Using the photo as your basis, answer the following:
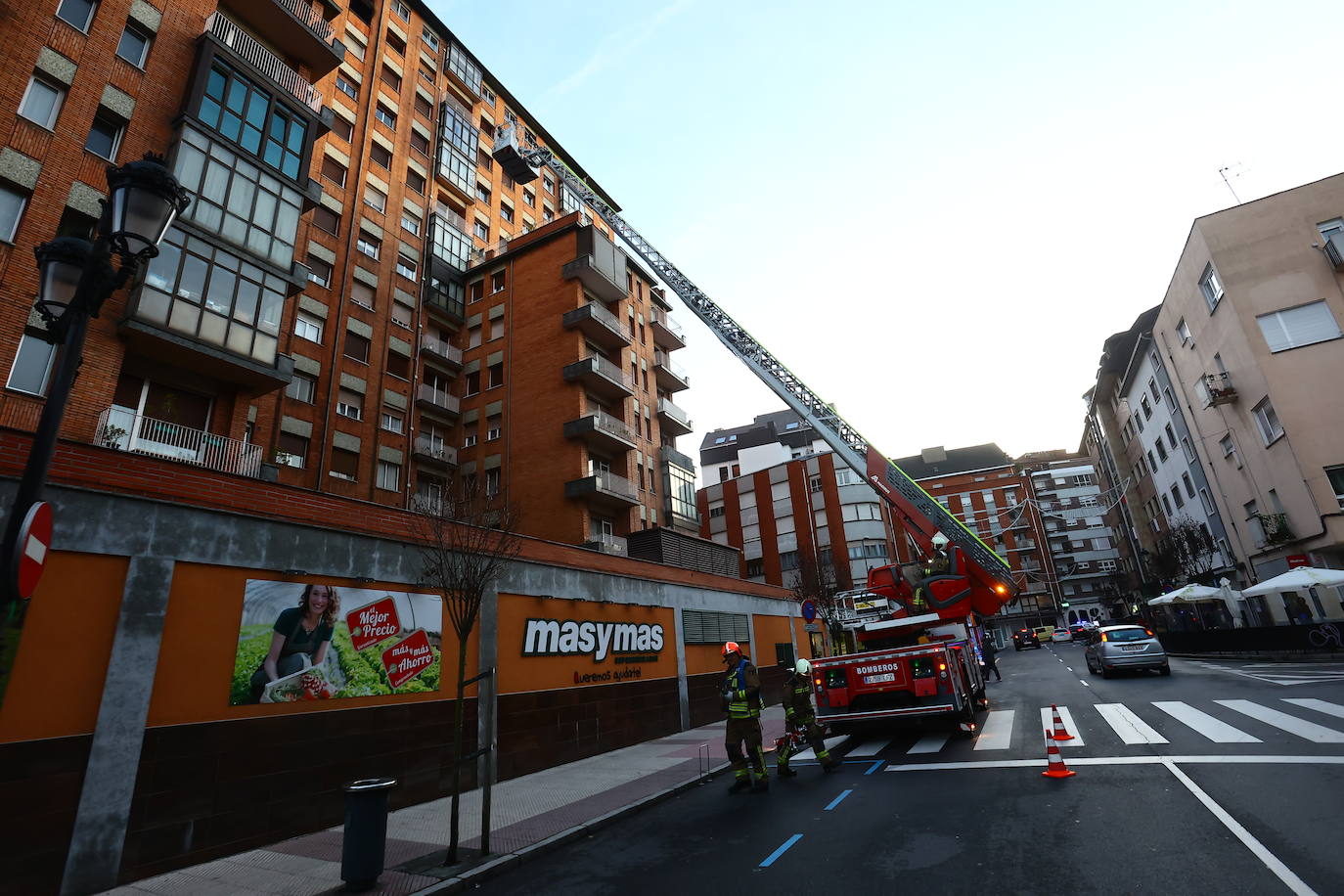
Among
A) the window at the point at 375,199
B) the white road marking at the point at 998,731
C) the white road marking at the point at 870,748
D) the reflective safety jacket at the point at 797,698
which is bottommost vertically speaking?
the white road marking at the point at 870,748

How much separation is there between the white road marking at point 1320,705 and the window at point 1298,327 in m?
18.1

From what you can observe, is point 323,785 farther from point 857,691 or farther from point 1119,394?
point 1119,394

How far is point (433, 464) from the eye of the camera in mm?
27516

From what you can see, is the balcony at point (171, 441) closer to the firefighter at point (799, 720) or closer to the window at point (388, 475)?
the window at point (388, 475)

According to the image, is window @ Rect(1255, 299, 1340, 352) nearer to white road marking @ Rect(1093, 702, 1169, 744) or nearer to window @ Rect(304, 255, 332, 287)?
white road marking @ Rect(1093, 702, 1169, 744)

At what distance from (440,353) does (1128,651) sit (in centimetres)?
2792

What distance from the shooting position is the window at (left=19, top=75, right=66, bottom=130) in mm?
13954

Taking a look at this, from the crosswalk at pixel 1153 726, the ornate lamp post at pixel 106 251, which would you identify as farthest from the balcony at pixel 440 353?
the ornate lamp post at pixel 106 251

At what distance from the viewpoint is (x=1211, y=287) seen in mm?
26656

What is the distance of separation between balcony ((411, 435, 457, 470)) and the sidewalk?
17336mm

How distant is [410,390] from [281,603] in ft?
63.4

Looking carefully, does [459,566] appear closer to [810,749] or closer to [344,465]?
[810,749]

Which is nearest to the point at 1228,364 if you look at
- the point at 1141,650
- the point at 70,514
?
the point at 1141,650

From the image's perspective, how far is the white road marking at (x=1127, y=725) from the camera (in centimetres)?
934
